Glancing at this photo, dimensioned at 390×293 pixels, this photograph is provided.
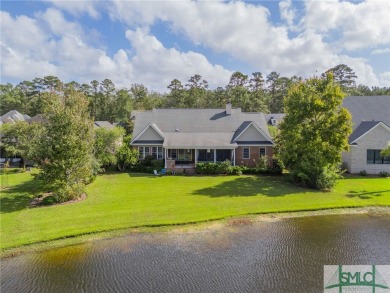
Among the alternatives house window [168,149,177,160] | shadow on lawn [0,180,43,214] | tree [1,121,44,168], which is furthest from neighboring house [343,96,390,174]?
tree [1,121,44,168]

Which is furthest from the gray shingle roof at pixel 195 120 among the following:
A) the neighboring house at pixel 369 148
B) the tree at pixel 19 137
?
the tree at pixel 19 137

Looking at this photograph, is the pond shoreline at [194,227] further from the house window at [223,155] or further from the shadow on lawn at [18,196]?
the house window at [223,155]

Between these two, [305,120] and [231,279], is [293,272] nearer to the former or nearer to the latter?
[231,279]

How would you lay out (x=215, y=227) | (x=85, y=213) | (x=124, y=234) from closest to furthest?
(x=124, y=234), (x=215, y=227), (x=85, y=213)

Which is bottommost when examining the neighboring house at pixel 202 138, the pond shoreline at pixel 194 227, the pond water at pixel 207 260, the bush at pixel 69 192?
the pond water at pixel 207 260

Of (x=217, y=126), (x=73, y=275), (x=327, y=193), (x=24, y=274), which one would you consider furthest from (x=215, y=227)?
(x=217, y=126)

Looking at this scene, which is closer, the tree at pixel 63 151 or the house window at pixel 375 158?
the tree at pixel 63 151

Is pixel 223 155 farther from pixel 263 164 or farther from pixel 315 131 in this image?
pixel 315 131
